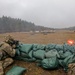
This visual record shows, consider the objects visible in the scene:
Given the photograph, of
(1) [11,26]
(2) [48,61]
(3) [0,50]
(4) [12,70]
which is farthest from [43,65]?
(1) [11,26]

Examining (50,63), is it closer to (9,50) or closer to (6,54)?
(9,50)

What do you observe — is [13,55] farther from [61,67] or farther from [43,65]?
[61,67]

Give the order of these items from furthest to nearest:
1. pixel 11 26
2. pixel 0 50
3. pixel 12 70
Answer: pixel 11 26
pixel 0 50
pixel 12 70

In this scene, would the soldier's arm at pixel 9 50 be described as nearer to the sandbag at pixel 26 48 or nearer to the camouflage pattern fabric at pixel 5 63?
the camouflage pattern fabric at pixel 5 63

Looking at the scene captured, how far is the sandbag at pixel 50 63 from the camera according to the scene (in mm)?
8008

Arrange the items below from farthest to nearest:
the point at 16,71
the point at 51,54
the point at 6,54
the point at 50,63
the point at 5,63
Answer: the point at 6,54
the point at 51,54
the point at 5,63
the point at 50,63
the point at 16,71

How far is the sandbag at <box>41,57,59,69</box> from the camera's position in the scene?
315 inches

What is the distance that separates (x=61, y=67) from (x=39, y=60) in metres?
1.20

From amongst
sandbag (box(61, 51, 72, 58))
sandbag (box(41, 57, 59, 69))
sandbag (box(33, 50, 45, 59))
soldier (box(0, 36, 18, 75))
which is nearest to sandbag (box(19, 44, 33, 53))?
sandbag (box(33, 50, 45, 59))

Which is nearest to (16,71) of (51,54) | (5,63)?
(5,63)

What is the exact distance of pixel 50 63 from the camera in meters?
8.09

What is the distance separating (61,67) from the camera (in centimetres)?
823

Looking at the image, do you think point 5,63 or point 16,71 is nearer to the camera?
point 16,71

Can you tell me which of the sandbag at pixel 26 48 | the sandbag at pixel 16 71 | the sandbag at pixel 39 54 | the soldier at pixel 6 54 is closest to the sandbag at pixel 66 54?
the sandbag at pixel 39 54
